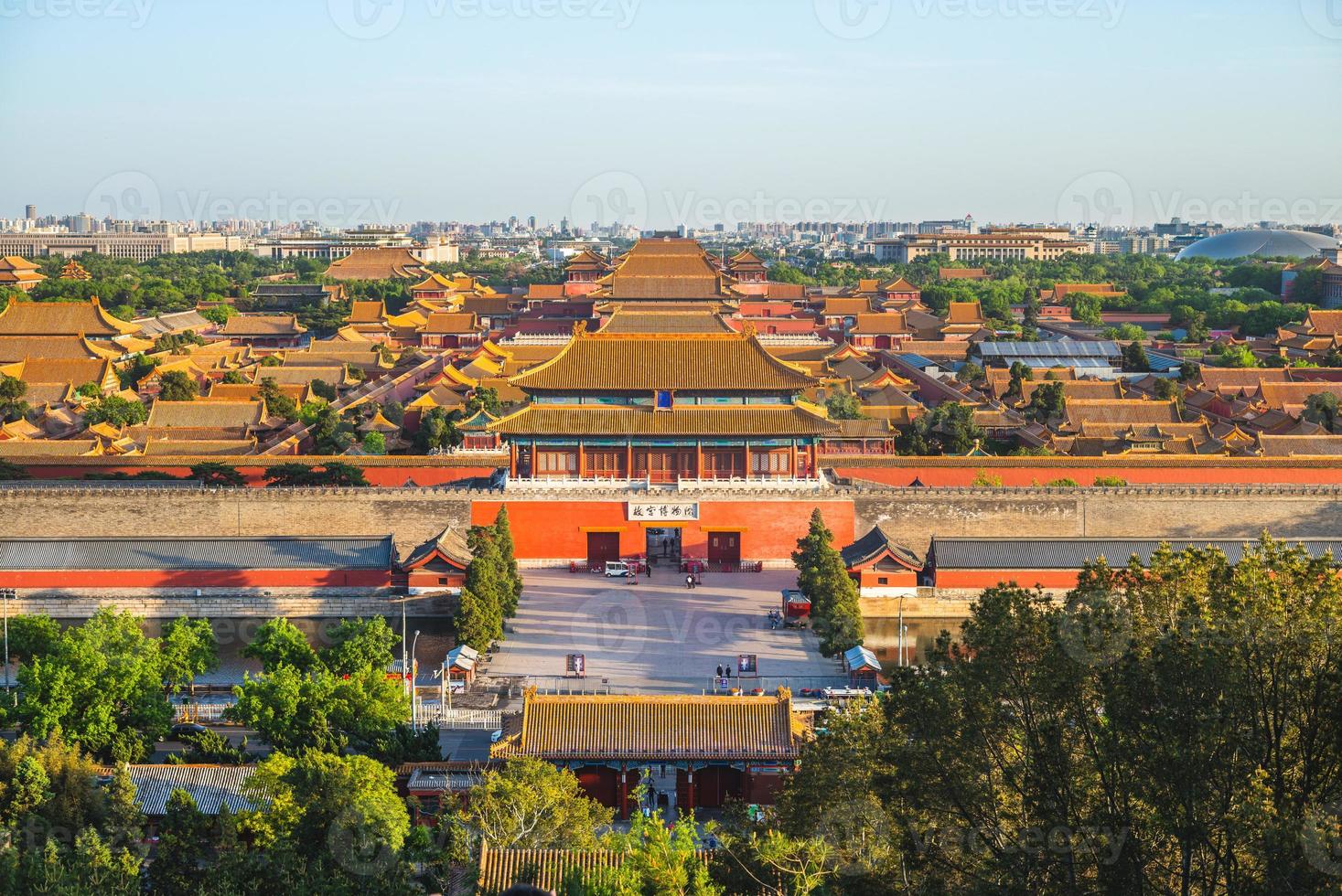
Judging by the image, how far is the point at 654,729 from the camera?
657 inches

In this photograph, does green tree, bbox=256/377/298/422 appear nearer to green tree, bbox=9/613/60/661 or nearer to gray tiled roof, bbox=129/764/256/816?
green tree, bbox=9/613/60/661

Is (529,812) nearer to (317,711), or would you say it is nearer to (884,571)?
(317,711)

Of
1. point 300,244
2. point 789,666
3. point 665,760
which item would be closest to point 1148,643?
point 665,760

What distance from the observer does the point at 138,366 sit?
160ft

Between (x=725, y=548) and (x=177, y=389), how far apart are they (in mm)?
18885

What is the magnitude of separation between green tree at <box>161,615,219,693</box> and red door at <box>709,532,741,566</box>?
10.8 m

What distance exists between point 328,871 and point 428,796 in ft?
9.10

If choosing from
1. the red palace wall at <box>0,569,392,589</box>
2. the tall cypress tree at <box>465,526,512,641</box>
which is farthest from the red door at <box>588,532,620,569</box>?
the red palace wall at <box>0,569,392,589</box>

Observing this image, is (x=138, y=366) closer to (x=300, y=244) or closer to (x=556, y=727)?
(x=556, y=727)

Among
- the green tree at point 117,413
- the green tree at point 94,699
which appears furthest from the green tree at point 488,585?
the green tree at point 117,413

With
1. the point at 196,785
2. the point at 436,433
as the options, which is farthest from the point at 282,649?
the point at 436,433

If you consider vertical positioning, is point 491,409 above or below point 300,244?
below

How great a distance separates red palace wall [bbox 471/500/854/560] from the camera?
29156 mm

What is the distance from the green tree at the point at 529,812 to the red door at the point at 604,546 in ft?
48.6
